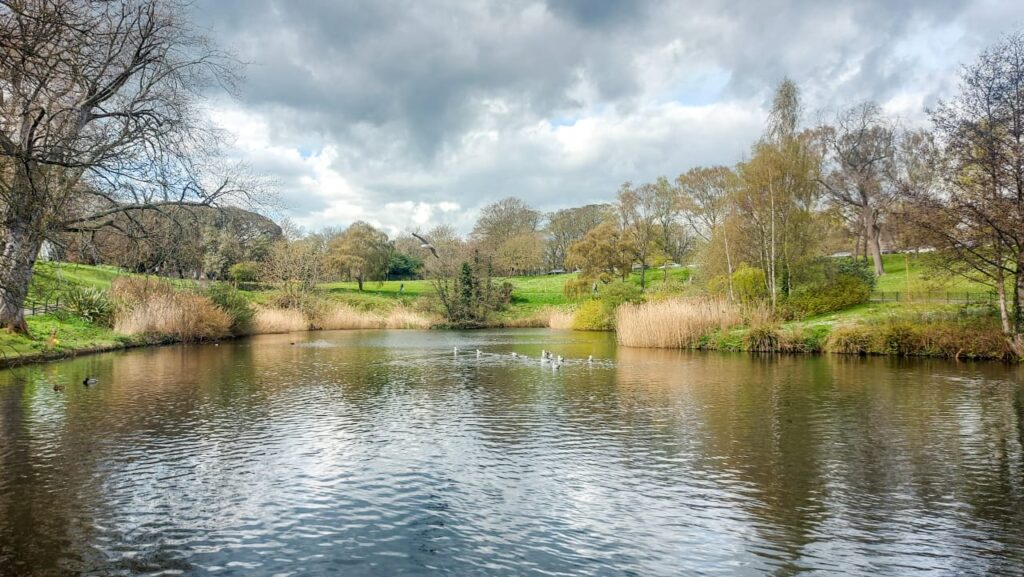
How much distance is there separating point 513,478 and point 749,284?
88.8 feet

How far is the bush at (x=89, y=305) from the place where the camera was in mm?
25656

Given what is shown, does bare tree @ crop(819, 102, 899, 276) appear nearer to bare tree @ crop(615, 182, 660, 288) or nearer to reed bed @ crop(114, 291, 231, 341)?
bare tree @ crop(615, 182, 660, 288)

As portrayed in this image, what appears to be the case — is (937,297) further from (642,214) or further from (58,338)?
(58,338)

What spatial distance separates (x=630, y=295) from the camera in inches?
1601

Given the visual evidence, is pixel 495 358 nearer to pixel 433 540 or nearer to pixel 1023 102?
pixel 433 540

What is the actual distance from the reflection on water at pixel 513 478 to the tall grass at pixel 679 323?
10813mm

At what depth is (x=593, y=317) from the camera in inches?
1625

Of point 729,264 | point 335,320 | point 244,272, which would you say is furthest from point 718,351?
point 244,272

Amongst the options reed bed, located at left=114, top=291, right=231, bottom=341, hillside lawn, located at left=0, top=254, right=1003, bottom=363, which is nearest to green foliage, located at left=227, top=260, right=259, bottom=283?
hillside lawn, located at left=0, top=254, right=1003, bottom=363

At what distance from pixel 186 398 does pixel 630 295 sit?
30909 mm

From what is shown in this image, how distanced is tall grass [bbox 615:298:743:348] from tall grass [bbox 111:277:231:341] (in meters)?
20.4

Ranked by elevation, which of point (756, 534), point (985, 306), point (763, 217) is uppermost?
point (763, 217)

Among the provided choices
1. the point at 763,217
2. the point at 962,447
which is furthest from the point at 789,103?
the point at 962,447

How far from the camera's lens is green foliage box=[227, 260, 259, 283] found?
168ft
